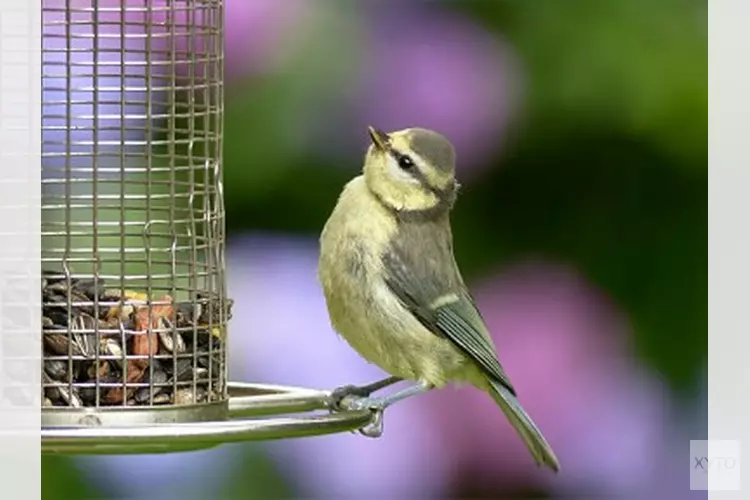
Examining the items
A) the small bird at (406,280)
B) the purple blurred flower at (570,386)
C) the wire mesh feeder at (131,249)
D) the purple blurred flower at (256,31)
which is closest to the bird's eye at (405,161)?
the small bird at (406,280)

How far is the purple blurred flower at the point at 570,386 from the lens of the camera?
491 centimetres

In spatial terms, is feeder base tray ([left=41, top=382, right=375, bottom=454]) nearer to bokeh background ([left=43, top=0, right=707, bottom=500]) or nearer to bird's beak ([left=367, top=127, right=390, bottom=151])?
bird's beak ([left=367, top=127, right=390, bottom=151])

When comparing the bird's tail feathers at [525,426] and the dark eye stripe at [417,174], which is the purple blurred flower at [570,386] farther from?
the dark eye stripe at [417,174]

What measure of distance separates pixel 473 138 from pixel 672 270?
65 cm

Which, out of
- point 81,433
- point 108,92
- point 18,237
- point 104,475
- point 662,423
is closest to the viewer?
point 81,433

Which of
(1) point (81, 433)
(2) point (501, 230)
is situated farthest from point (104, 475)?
(1) point (81, 433)

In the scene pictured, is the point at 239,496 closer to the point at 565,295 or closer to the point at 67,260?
the point at 565,295

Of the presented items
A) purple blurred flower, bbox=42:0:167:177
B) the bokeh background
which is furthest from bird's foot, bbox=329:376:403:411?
the bokeh background

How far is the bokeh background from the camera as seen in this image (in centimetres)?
493

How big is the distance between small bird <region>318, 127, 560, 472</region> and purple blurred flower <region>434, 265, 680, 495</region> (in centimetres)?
85

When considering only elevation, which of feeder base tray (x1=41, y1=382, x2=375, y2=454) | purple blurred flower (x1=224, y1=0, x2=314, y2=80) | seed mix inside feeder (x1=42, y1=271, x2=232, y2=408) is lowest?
feeder base tray (x1=41, y1=382, x2=375, y2=454)

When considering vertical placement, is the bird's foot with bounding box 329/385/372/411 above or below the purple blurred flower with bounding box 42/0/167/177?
below

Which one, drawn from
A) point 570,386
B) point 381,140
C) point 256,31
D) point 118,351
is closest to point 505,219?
point 570,386

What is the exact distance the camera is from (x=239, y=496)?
4.77m
